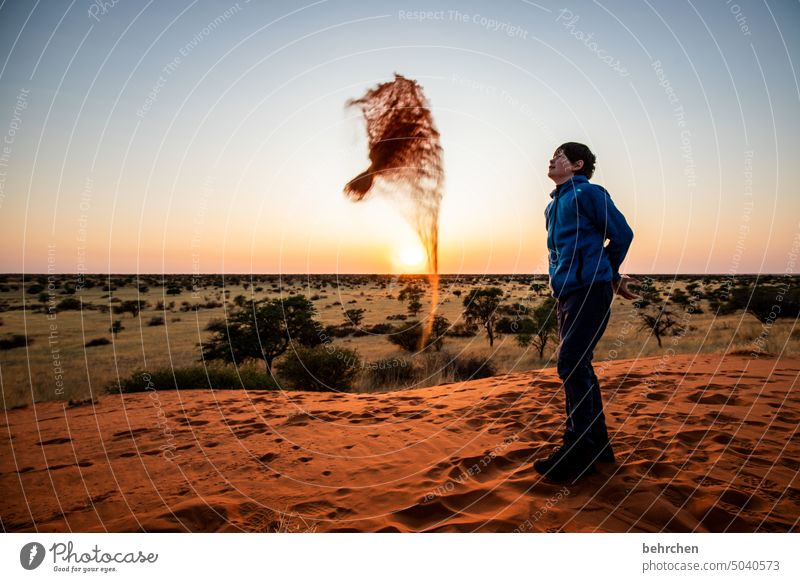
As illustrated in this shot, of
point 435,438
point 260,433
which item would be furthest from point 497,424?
point 260,433

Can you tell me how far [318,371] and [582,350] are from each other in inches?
291

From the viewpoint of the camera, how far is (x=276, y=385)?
29.1 feet

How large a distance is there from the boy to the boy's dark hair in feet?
0.04

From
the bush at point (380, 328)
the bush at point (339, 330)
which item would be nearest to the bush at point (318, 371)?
the bush at point (339, 330)

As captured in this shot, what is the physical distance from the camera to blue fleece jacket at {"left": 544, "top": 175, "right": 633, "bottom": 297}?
3.26 metres

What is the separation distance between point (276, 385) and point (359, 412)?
3.53 m

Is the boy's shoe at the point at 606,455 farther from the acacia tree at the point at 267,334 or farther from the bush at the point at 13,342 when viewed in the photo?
the bush at the point at 13,342

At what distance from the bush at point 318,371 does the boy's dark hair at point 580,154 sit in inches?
294

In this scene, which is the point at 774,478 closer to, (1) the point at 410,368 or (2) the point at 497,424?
(2) the point at 497,424

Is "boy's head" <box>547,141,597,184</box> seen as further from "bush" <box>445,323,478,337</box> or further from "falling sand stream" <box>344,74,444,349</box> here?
"bush" <box>445,323,478,337</box>

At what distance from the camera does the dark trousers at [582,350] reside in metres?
3.29

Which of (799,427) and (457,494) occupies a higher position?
(799,427)

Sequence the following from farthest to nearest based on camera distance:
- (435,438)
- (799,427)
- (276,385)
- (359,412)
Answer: (276,385) → (359,412) → (435,438) → (799,427)

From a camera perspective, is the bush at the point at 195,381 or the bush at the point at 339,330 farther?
the bush at the point at 339,330
